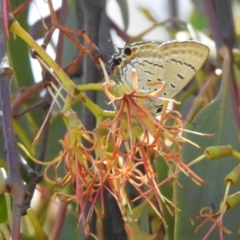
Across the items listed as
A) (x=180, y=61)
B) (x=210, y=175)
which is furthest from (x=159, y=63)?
(x=210, y=175)

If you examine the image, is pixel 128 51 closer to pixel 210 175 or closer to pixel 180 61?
pixel 180 61

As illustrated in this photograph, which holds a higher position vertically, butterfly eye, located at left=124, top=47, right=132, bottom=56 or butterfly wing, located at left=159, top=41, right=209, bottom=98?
butterfly eye, located at left=124, top=47, right=132, bottom=56

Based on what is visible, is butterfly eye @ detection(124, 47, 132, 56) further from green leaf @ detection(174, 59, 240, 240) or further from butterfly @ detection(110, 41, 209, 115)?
green leaf @ detection(174, 59, 240, 240)

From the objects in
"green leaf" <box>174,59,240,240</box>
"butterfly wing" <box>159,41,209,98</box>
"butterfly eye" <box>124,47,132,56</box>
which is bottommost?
"green leaf" <box>174,59,240,240</box>

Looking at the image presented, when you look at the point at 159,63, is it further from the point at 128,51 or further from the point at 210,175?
the point at 210,175

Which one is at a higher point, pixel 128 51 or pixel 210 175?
pixel 128 51

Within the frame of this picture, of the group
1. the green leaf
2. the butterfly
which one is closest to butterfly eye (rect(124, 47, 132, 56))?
the butterfly

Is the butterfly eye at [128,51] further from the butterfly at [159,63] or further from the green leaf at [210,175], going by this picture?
the green leaf at [210,175]

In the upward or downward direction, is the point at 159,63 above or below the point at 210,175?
above

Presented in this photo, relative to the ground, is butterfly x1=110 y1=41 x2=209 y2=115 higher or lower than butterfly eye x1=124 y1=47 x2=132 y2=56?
lower

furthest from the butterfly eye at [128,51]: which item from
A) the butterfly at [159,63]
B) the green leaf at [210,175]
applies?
the green leaf at [210,175]
